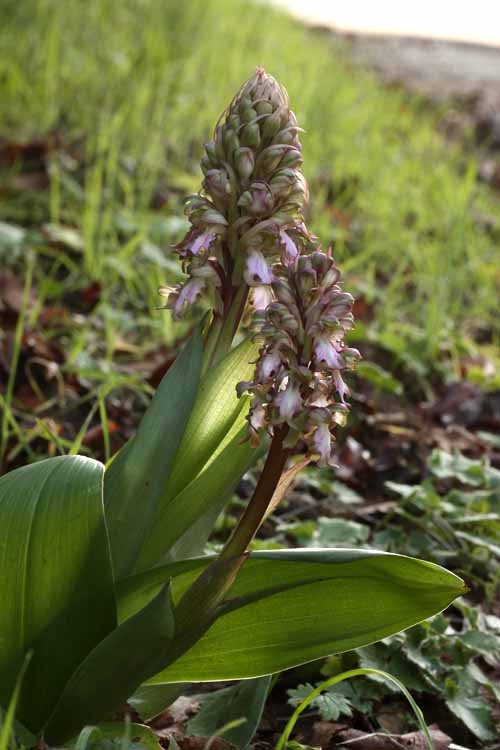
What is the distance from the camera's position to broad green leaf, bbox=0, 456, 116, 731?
1.24 meters

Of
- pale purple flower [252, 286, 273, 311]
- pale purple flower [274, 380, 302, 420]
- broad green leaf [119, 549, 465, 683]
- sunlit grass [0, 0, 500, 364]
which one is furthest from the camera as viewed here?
sunlit grass [0, 0, 500, 364]

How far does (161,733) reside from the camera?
1.57 meters

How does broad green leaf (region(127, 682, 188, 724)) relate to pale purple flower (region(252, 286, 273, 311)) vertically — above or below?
below

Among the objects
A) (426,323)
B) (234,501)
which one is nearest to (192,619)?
(234,501)

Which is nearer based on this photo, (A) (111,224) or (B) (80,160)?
(A) (111,224)

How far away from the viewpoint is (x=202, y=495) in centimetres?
135

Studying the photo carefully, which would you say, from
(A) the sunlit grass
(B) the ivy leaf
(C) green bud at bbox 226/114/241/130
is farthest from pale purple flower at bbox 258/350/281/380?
(A) the sunlit grass

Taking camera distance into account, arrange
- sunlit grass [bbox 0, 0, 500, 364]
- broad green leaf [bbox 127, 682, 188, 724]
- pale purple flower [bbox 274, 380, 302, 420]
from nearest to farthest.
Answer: pale purple flower [bbox 274, 380, 302, 420], broad green leaf [bbox 127, 682, 188, 724], sunlit grass [bbox 0, 0, 500, 364]

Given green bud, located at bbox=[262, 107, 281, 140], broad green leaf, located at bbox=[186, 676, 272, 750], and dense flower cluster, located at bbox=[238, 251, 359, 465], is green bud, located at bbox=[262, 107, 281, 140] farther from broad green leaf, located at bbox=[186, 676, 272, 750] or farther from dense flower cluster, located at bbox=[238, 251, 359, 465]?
broad green leaf, located at bbox=[186, 676, 272, 750]

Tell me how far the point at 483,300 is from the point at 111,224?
161 centimetres

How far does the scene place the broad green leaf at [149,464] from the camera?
130 cm

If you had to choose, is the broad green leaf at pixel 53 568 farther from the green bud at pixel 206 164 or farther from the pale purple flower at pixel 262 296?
the green bud at pixel 206 164

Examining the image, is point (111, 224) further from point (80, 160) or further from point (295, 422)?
point (295, 422)

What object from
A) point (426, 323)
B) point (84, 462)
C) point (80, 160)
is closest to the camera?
point (84, 462)
